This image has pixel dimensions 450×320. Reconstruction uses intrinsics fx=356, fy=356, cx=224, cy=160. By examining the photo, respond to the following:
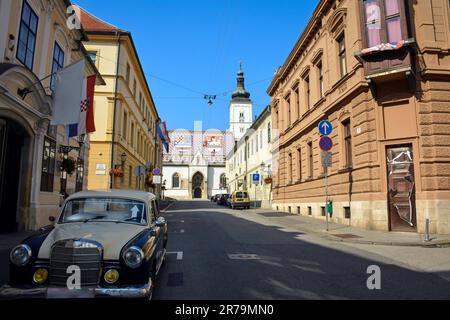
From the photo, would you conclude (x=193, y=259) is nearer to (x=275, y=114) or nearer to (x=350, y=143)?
(x=350, y=143)

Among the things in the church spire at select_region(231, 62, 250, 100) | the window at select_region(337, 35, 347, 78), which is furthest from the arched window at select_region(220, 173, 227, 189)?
the window at select_region(337, 35, 347, 78)

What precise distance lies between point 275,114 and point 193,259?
26.0m

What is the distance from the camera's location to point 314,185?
21.5 m

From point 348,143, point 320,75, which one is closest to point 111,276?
point 348,143

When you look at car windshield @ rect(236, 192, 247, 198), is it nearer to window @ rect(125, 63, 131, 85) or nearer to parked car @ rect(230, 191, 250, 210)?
parked car @ rect(230, 191, 250, 210)

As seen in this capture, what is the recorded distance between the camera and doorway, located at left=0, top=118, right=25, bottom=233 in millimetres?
12227

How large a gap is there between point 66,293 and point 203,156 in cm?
8733

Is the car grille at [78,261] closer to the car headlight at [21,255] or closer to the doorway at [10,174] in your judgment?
the car headlight at [21,255]

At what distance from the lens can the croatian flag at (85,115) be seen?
15.2 m

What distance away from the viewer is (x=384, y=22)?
48.0 ft

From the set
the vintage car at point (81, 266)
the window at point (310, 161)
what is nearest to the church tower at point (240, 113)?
the window at point (310, 161)

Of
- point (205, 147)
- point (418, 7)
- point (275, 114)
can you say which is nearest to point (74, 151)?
point (418, 7)

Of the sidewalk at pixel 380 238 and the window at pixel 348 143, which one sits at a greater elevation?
the window at pixel 348 143

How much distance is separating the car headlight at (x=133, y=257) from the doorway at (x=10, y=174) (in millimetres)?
9638
